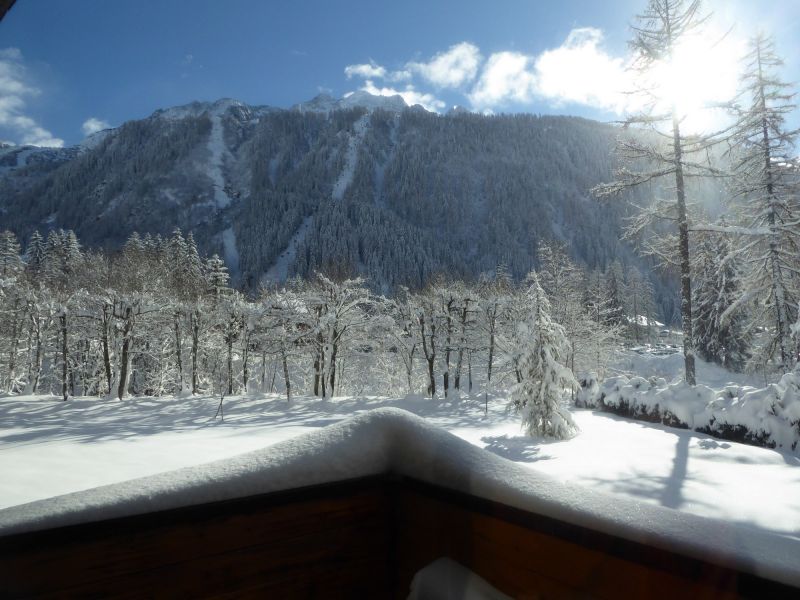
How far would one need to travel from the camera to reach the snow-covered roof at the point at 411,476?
2.88 feet

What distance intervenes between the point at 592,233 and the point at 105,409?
123 meters

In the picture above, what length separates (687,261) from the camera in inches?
438

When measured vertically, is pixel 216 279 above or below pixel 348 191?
below

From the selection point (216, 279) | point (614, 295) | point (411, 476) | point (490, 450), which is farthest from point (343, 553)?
point (614, 295)

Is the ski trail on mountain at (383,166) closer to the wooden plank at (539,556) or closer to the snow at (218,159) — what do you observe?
the snow at (218,159)

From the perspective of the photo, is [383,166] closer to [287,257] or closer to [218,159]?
[218,159]

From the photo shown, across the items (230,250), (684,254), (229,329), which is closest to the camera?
(684,254)

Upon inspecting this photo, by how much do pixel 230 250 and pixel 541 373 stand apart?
111 meters

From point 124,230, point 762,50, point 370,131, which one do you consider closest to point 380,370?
point 762,50

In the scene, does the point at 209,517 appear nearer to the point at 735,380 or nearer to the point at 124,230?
the point at 735,380

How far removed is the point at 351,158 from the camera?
14962 centimetres

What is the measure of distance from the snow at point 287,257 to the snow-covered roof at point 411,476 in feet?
306

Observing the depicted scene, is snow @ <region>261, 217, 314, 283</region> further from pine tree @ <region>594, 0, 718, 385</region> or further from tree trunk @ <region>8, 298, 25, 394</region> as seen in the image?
pine tree @ <region>594, 0, 718, 385</region>

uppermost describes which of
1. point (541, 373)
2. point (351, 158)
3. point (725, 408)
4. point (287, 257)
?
point (351, 158)
